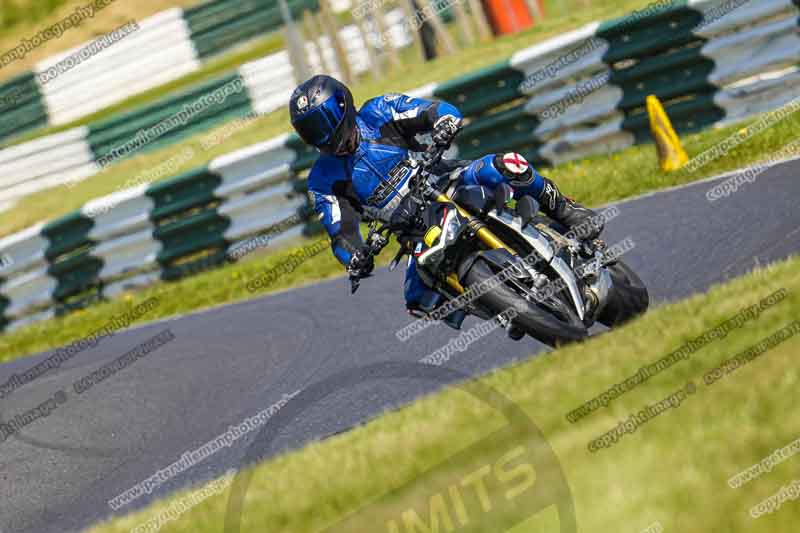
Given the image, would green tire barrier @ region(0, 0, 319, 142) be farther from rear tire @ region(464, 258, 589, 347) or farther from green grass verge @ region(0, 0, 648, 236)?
rear tire @ region(464, 258, 589, 347)

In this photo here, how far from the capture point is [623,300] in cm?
707

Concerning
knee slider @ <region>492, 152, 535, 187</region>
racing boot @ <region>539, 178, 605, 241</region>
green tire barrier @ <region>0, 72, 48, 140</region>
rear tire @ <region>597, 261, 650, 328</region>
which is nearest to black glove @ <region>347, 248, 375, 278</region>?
knee slider @ <region>492, 152, 535, 187</region>

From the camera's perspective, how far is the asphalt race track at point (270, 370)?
25.4ft

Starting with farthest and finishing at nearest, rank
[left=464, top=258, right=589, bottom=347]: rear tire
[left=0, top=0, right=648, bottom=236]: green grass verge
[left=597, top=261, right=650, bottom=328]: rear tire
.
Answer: [left=0, top=0, right=648, bottom=236]: green grass verge, [left=597, top=261, right=650, bottom=328]: rear tire, [left=464, top=258, right=589, bottom=347]: rear tire

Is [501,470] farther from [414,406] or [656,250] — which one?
[656,250]

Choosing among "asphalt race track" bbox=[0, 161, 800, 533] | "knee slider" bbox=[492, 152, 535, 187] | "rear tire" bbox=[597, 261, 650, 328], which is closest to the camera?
"knee slider" bbox=[492, 152, 535, 187]

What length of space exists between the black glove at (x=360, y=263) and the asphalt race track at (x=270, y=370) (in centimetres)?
114

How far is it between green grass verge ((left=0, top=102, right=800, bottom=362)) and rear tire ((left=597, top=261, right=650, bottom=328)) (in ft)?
14.2

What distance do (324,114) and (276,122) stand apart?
16.4 meters

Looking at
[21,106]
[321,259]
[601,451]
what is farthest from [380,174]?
[21,106]

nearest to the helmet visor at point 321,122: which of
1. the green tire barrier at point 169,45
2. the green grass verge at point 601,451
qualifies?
the green grass verge at point 601,451

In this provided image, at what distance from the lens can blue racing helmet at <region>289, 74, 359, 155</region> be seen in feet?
21.0

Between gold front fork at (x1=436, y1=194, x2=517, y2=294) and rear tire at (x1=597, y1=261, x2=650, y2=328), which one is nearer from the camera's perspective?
gold front fork at (x1=436, y1=194, x2=517, y2=294)

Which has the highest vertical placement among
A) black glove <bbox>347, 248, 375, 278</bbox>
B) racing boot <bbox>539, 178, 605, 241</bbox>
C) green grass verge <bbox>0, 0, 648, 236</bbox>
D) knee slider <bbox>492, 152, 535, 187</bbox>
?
knee slider <bbox>492, 152, 535, 187</bbox>
